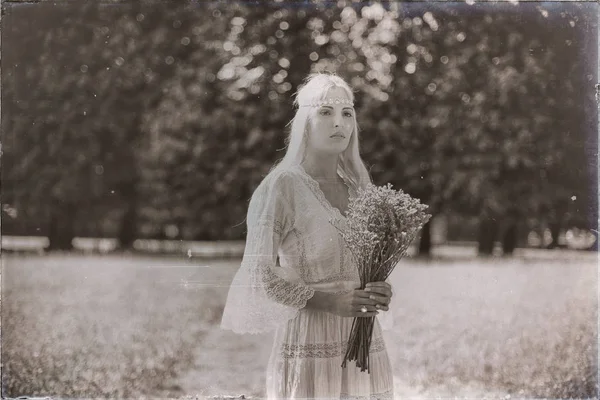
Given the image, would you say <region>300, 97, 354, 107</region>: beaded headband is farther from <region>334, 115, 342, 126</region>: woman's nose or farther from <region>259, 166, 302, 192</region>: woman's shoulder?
<region>259, 166, 302, 192</region>: woman's shoulder

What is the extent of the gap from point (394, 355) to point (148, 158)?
4.97 ft

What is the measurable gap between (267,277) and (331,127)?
68 cm

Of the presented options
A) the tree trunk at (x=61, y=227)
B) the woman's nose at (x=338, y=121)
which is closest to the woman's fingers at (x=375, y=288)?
the woman's nose at (x=338, y=121)

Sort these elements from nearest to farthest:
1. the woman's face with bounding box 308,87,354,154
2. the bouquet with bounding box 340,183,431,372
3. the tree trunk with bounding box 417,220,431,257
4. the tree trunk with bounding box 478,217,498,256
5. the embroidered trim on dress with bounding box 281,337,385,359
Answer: the bouquet with bounding box 340,183,431,372
the embroidered trim on dress with bounding box 281,337,385,359
the woman's face with bounding box 308,87,354,154
the tree trunk with bounding box 417,220,431,257
the tree trunk with bounding box 478,217,498,256

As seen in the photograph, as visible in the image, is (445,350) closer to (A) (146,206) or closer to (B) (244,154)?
(B) (244,154)

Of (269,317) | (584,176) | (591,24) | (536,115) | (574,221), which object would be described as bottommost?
(269,317)

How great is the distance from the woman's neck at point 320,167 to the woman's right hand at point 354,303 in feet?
1.59

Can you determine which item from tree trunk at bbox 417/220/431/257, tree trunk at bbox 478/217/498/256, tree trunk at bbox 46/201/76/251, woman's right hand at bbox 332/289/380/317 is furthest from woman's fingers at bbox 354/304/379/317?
tree trunk at bbox 46/201/76/251

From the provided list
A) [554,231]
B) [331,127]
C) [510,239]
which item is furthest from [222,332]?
[554,231]

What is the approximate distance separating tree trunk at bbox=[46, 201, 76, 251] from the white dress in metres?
1.03

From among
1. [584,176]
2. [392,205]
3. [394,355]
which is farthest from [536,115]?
[394,355]

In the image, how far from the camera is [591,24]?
3283 millimetres

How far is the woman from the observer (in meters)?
2.65

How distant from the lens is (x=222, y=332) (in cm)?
313
